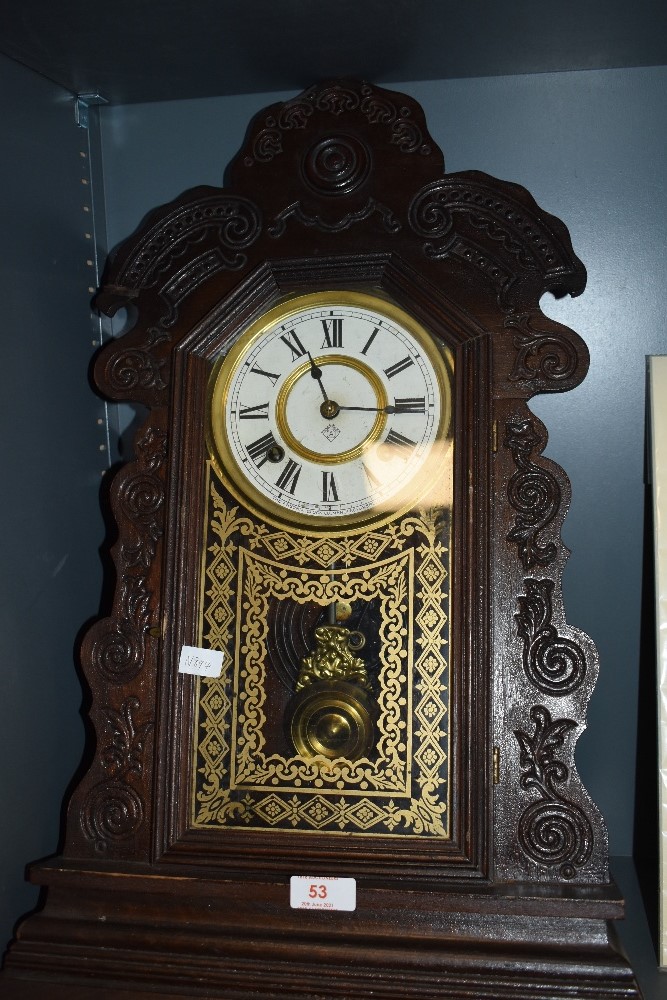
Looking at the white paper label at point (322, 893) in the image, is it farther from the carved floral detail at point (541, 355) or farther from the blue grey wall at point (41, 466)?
the carved floral detail at point (541, 355)

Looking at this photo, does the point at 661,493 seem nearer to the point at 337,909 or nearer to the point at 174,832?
the point at 337,909

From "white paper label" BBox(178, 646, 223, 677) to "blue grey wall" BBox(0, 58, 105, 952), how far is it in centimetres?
29

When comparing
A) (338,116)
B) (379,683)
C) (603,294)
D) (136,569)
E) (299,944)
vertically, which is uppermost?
(338,116)

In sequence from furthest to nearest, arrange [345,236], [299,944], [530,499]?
[345,236] → [530,499] → [299,944]

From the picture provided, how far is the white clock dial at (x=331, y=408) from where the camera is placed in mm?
1574

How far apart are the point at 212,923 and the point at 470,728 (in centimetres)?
45

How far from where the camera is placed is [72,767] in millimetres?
1809

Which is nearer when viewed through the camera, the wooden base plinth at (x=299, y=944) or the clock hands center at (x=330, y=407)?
the wooden base plinth at (x=299, y=944)

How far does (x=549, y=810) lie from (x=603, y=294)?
0.92 metres

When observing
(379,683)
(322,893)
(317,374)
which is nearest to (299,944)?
(322,893)

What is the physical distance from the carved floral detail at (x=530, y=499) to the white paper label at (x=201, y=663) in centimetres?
47

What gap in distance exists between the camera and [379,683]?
153 centimetres

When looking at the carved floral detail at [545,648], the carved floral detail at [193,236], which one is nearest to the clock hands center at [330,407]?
the carved floral detail at [193,236]

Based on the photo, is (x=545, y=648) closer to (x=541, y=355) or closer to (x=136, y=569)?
(x=541, y=355)
